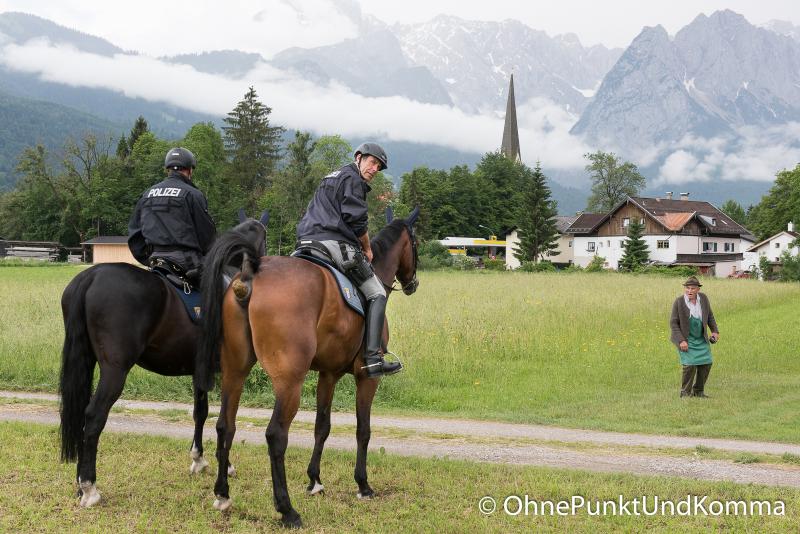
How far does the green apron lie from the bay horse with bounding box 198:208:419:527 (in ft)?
30.7

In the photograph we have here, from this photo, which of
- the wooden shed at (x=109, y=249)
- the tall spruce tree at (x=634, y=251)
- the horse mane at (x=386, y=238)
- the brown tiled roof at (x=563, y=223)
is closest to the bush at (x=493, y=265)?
the tall spruce tree at (x=634, y=251)

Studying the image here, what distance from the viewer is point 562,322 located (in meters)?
22.0

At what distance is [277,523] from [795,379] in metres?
14.1

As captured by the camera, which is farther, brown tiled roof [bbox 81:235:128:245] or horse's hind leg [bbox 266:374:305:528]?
brown tiled roof [bbox 81:235:128:245]

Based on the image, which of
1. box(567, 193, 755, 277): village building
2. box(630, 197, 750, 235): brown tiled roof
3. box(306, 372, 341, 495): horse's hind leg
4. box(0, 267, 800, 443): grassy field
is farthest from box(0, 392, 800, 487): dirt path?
box(630, 197, 750, 235): brown tiled roof

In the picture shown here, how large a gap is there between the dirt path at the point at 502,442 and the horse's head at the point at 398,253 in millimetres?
2277

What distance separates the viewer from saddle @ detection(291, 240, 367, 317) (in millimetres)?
7020

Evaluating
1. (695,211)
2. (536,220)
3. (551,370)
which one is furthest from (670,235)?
(551,370)

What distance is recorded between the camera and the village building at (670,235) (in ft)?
281

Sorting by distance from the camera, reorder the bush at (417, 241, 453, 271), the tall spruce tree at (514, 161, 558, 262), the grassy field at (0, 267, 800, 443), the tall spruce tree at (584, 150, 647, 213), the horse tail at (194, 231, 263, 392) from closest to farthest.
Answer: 1. the horse tail at (194, 231, 263, 392)
2. the grassy field at (0, 267, 800, 443)
3. the bush at (417, 241, 453, 271)
4. the tall spruce tree at (514, 161, 558, 262)
5. the tall spruce tree at (584, 150, 647, 213)

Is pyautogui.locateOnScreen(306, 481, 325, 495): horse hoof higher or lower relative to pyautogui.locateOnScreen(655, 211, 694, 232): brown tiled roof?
lower

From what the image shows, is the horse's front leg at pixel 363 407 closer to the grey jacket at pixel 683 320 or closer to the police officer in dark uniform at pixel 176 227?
the police officer in dark uniform at pixel 176 227

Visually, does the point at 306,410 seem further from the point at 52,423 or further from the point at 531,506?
the point at 531,506

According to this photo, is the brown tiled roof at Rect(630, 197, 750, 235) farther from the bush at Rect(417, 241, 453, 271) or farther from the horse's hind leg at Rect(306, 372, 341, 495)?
the horse's hind leg at Rect(306, 372, 341, 495)
